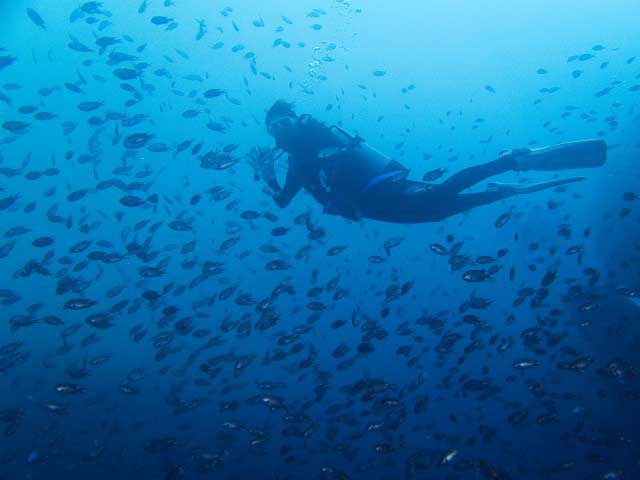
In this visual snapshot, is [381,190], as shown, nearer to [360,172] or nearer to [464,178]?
[360,172]

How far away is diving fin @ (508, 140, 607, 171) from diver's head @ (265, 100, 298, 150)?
4.44 meters

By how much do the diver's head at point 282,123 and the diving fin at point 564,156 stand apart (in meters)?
4.44

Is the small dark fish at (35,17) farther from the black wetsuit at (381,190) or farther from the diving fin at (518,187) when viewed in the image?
the diving fin at (518,187)

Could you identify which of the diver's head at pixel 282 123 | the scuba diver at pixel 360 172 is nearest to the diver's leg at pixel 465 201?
the scuba diver at pixel 360 172

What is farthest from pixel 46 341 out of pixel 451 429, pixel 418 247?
pixel 418 247

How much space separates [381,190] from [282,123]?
218cm

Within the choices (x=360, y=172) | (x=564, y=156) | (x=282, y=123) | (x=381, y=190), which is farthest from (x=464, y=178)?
(x=282, y=123)

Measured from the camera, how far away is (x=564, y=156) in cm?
843

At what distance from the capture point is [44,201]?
48.0 metres

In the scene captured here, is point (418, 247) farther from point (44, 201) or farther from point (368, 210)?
point (368, 210)

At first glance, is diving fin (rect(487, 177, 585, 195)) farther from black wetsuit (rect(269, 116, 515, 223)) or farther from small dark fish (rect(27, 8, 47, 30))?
small dark fish (rect(27, 8, 47, 30))

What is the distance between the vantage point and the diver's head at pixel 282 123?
300 inches

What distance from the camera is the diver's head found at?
7617mm

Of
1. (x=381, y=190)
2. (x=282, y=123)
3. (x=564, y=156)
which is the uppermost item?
(x=282, y=123)
